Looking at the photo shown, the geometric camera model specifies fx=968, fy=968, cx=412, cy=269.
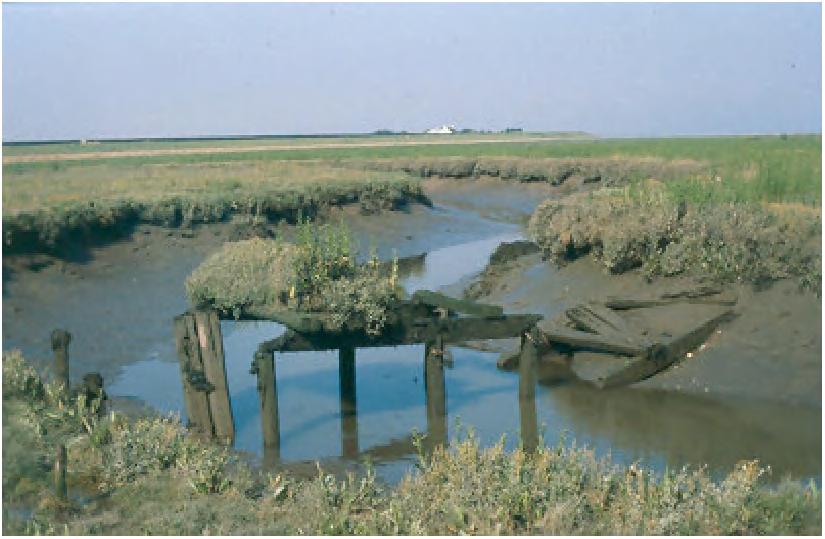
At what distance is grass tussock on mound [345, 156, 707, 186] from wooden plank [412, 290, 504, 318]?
34.8 m

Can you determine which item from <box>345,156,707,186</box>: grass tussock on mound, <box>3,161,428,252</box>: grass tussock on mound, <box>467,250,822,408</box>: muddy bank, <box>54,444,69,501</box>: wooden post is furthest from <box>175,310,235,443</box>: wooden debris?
<box>345,156,707,186</box>: grass tussock on mound

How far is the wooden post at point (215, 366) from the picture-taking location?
1141 centimetres

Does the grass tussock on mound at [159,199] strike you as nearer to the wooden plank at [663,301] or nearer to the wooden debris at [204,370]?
the wooden plank at [663,301]

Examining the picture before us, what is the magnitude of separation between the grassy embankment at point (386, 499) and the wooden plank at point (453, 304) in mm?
2678

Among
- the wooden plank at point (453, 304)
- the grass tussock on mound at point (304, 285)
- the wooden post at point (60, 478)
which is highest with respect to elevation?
the grass tussock on mound at point (304, 285)

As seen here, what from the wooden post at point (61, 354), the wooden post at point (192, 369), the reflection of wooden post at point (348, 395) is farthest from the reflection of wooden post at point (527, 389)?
the wooden post at point (61, 354)

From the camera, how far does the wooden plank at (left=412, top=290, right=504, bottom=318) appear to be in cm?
1188

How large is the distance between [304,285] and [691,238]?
9.77m

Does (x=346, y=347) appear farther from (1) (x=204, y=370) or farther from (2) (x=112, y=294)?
(2) (x=112, y=294)

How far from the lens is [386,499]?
28.4 ft

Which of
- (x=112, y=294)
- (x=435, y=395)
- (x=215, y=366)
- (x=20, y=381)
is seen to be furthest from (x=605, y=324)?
(x=112, y=294)

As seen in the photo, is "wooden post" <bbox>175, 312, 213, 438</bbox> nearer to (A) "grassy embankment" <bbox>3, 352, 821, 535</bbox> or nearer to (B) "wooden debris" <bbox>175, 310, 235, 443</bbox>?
(B) "wooden debris" <bbox>175, 310, 235, 443</bbox>

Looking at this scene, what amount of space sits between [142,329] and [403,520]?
13207 millimetres

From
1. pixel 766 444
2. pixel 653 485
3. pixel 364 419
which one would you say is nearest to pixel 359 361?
pixel 364 419
